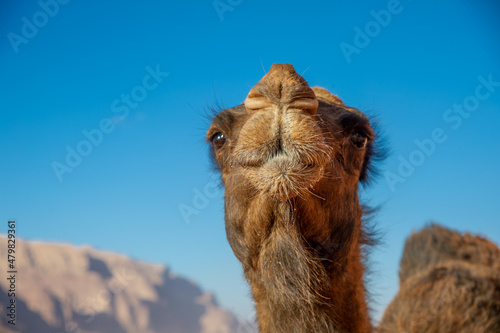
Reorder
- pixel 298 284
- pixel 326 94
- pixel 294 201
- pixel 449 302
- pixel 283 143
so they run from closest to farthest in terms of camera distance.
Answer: pixel 283 143 < pixel 294 201 < pixel 298 284 < pixel 326 94 < pixel 449 302

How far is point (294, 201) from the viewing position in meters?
2.83

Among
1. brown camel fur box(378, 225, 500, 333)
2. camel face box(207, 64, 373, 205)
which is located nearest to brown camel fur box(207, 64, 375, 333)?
camel face box(207, 64, 373, 205)

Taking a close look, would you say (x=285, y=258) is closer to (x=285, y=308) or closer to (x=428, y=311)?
(x=285, y=308)

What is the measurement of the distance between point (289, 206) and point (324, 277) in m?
0.79

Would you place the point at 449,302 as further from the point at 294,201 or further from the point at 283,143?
the point at 283,143

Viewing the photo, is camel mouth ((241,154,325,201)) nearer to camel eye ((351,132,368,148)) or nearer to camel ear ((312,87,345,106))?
camel eye ((351,132,368,148))

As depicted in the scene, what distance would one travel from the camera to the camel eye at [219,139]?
3.43 meters

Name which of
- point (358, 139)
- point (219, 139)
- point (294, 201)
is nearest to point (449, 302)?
point (358, 139)

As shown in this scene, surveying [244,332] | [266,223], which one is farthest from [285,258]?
[244,332]

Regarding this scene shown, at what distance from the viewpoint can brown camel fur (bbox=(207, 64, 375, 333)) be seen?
100 inches

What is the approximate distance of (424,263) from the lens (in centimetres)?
660

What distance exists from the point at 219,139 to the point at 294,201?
0.98 meters

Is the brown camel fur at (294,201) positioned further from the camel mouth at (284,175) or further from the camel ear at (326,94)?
the camel ear at (326,94)

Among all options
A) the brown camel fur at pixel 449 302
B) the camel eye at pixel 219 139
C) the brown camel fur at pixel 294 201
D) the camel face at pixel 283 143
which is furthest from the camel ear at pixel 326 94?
the brown camel fur at pixel 449 302
